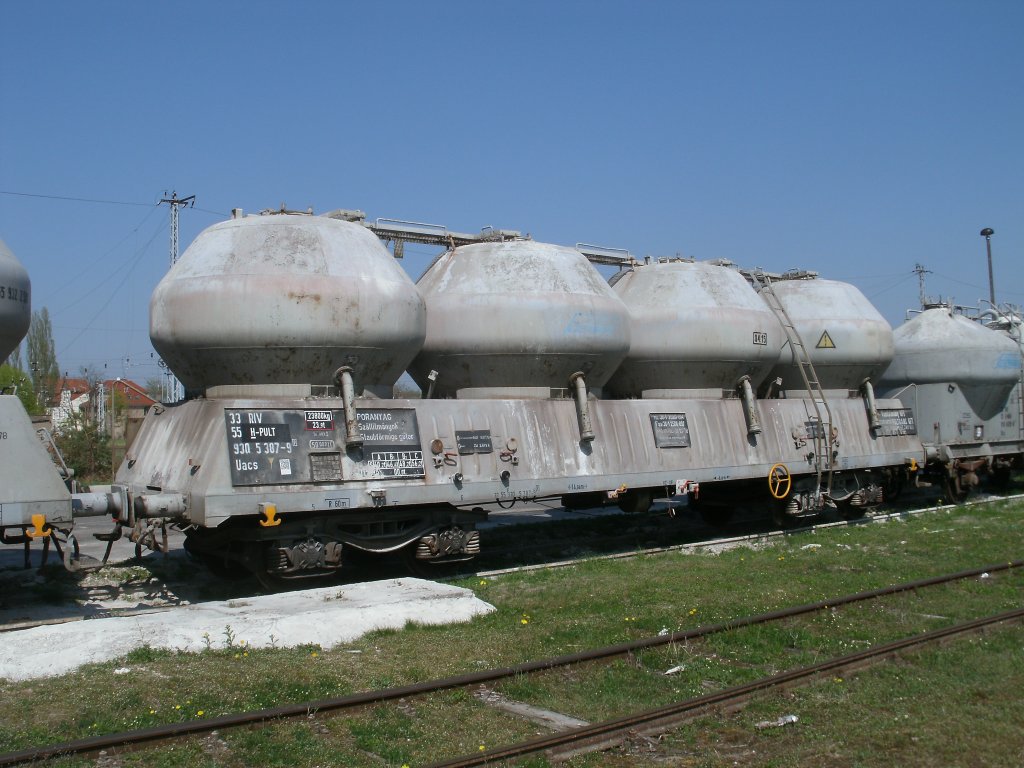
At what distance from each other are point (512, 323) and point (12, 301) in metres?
6.14

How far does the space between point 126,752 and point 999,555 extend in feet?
38.9

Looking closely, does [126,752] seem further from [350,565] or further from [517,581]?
[350,565]

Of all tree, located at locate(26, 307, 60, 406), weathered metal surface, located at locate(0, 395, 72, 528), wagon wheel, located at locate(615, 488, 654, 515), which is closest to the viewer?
weathered metal surface, located at locate(0, 395, 72, 528)

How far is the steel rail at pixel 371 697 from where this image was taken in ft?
18.5

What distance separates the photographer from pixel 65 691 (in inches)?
277

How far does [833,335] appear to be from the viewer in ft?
58.9

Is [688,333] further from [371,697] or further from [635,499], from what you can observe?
[371,697]

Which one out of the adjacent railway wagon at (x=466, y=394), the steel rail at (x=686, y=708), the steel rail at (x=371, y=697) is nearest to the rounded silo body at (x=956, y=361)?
the adjacent railway wagon at (x=466, y=394)

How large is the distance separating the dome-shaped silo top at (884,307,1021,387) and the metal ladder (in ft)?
13.8

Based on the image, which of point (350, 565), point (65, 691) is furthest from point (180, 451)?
point (65, 691)

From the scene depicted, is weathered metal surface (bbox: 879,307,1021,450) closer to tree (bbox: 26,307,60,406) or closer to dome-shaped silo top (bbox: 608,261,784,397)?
dome-shaped silo top (bbox: 608,261,784,397)

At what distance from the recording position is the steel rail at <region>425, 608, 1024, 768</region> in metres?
5.68

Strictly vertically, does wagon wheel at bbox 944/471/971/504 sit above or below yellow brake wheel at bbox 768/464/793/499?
below

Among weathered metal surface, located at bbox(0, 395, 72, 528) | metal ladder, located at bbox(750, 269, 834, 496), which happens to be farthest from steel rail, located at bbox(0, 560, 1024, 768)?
metal ladder, located at bbox(750, 269, 834, 496)
